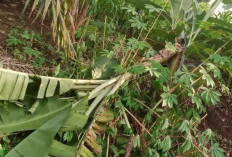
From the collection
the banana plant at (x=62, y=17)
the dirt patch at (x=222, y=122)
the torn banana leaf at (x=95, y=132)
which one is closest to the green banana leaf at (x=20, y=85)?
the torn banana leaf at (x=95, y=132)

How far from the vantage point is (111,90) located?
2.38m

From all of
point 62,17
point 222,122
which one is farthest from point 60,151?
point 222,122

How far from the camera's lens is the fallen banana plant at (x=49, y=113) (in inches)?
78.8

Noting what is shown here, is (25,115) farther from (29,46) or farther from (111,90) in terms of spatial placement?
(29,46)

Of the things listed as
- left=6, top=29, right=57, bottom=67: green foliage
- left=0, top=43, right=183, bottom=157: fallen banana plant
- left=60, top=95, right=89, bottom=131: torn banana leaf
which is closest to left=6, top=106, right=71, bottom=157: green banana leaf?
left=0, top=43, right=183, bottom=157: fallen banana plant

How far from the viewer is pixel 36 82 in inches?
84.5

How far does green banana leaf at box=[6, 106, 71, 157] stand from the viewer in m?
1.93

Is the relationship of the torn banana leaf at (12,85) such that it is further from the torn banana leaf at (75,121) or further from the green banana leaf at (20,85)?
the torn banana leaf at (75,121)

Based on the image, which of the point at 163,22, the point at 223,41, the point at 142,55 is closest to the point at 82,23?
the point at 142,55

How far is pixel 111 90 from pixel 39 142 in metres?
0.62

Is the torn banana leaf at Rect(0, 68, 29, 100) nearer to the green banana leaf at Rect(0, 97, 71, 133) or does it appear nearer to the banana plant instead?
the green banana leaf at Rect(0, 97, 71, 133)

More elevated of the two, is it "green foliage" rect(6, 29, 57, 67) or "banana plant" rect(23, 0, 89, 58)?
"banana plant" rect(23, 0, 89, 58)

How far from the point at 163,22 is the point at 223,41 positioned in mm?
922

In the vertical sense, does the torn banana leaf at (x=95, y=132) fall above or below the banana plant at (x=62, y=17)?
below
